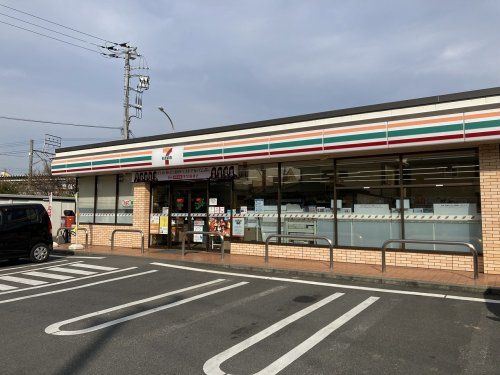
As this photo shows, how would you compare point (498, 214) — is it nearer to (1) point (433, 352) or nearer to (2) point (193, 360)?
(1) point (433, 352)

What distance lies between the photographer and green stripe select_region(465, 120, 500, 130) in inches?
350

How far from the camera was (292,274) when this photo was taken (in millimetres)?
10055

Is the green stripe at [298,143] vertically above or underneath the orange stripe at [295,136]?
underneath

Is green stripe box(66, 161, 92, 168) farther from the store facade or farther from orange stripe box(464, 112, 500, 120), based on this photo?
orange stripe box(464, 112, 500, 120)

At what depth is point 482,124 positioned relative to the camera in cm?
905

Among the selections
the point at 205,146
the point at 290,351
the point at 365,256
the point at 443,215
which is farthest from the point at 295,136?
the point at 290,351

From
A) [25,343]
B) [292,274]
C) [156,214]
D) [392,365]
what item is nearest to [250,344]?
[392,365]

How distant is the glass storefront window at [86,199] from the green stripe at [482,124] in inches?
552

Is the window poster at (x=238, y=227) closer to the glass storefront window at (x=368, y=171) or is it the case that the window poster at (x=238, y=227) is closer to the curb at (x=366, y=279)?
the curb at (x=366, y=279)

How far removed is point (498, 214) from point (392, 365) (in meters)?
6.41

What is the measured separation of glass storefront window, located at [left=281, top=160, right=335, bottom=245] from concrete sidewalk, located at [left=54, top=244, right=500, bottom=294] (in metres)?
0.98

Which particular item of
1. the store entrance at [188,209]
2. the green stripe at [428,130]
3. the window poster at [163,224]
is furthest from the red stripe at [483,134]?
the window poster at [163,224]

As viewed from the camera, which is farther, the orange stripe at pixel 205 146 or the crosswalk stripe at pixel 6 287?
the orange stripe at pixel 205 146

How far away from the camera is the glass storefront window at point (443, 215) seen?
10.0 metres
